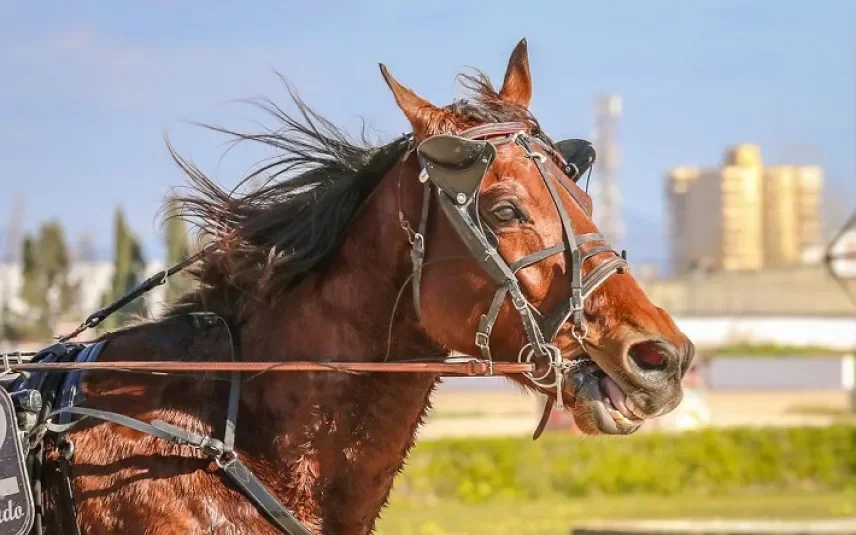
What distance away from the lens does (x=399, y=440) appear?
13.9 feet

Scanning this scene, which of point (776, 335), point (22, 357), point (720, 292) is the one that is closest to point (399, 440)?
point (22, 357)

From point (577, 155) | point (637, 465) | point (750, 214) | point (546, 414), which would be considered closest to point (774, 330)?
point (637, 465)

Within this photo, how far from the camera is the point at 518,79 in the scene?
4469 mm

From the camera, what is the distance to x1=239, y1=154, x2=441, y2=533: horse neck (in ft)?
13.7

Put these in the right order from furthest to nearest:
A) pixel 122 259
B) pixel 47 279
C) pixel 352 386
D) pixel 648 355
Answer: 1. pixel 47 279
2. pixel 122 259
3. pixel 352 386
4. pixel 648 355

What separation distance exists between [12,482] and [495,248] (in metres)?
1.69

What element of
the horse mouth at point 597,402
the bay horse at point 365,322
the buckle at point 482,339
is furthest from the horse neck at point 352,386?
the horse mouth at point 597,402

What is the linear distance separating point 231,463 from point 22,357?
0.99 m

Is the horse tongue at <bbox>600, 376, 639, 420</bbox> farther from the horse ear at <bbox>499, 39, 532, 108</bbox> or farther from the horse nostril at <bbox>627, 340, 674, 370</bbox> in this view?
the horse ear at <bbox>499, 39, 532, 108</bbox>

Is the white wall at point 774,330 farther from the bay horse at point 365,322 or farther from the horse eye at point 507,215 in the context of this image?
the horse eye at point 507,215

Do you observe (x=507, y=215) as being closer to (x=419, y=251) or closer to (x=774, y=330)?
(x=419, y=251)

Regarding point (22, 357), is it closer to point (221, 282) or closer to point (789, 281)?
point (221, 282)

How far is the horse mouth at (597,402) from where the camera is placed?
3.84 metres

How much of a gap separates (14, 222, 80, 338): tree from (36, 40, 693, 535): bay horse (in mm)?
32437
